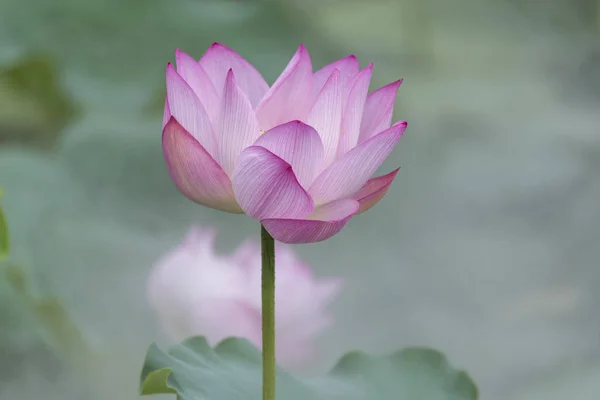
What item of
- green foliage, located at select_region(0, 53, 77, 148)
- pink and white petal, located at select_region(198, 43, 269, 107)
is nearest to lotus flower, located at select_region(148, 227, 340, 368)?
pink and white petal, located at select_region(198, 43, 269, 107)

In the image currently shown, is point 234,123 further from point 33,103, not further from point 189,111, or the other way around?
point 33,103

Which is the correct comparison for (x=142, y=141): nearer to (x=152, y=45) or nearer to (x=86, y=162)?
(x=86, y=162)

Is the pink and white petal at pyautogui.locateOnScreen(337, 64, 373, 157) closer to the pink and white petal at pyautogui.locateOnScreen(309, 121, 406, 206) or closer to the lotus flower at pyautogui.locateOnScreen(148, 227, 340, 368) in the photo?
the pink and white petal at pyautogui.locateOnScreen(309, 121, 406, 206)

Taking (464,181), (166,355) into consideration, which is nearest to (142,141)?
(464,181)

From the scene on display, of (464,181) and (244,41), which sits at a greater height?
(244,41)

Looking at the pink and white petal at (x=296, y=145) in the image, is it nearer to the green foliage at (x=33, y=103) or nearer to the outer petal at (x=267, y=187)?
the outer petal at (x=267, y=187)

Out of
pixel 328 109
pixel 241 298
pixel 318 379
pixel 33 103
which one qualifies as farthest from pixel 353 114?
pixel 33 103

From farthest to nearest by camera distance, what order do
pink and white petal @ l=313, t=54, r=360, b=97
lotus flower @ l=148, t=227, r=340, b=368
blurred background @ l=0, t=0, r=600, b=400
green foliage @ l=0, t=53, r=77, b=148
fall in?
green foliage @ l=0, t=53, r=77, b=148
blurred background @ l=0, t=0, r=600, b=400
lotus flower @ l=148, t=227, r=340, b=368
pink and white petal @ l=313, t=54, r=360, b=97
